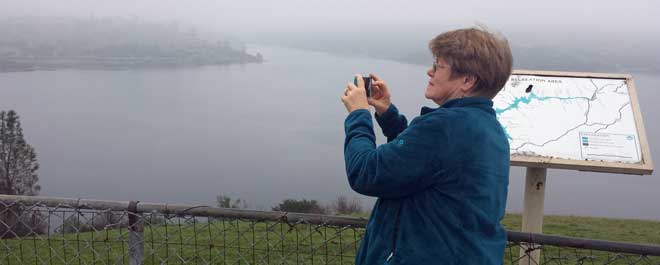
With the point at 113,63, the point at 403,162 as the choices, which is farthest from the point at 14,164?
the point at 113,63

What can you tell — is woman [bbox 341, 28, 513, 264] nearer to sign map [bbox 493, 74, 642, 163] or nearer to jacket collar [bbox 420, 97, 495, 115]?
jacket collar [bbox 420, 97, 495, 115]

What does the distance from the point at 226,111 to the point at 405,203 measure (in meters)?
70.1

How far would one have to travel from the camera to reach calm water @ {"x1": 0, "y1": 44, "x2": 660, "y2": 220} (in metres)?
38.0

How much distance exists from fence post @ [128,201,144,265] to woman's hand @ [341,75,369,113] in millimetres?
1482

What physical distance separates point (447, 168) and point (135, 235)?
1.95m

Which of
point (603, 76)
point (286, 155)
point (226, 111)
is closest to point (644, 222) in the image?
point (603, 76)

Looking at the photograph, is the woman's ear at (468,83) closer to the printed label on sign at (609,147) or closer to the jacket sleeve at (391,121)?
the jacket sleeve at (391,121)

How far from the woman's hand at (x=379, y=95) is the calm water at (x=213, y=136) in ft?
51.3

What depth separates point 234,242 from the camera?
271 inches

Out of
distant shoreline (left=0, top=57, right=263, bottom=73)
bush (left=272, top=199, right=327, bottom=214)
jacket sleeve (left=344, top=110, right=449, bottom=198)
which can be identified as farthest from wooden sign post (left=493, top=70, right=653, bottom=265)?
distant shoreline (left=0, top=57, right=263, bottom=73)

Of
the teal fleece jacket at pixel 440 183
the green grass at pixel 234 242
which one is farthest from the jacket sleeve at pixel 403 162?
the green grass at pixel 234 242

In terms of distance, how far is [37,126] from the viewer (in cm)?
5678

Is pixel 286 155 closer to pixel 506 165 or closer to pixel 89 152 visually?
pixel 89 152

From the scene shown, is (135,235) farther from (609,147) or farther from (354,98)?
(609,147)
